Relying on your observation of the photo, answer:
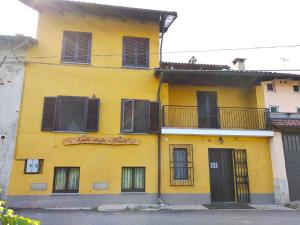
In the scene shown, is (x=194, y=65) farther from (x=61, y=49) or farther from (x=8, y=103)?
(x=8, y=103)

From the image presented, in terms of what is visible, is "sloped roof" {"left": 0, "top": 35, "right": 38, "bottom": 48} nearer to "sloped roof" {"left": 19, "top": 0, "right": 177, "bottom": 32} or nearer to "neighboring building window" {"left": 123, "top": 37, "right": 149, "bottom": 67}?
"sloped roof" {"left": 19, "top": 0, "right": 177, "bottom": 32}

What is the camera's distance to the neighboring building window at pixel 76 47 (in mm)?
11719

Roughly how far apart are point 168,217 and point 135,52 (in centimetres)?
765

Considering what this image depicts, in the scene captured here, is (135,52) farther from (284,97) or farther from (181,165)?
(284,97)

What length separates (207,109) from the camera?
13.1 metres

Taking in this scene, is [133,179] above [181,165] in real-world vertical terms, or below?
below

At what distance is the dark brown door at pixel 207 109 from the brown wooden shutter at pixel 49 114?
7062mm

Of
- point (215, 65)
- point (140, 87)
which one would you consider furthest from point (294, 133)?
point (140, 87)

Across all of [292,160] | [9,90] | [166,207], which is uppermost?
[9,90]

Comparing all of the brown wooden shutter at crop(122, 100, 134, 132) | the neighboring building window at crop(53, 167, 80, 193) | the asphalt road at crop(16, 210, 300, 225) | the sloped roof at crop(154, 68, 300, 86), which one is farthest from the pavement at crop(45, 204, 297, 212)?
the sloped roof at crop(154, 68, 300, 86)

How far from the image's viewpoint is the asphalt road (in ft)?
26.0

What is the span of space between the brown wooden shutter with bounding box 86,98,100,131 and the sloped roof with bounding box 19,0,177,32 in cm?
429

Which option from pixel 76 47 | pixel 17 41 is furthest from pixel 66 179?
pixel 17 41

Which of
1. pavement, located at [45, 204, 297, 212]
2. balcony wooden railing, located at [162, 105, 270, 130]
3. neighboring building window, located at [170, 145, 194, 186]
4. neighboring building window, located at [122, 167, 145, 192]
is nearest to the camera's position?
pavement, located at [45, 204, 297, 212]
